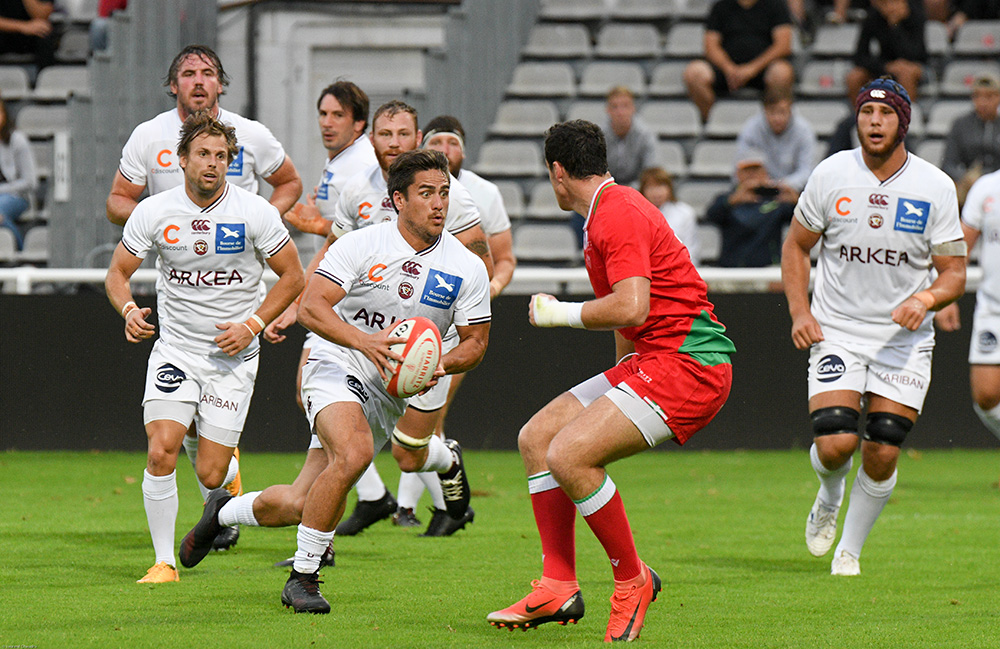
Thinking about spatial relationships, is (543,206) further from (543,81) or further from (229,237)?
(229,237)

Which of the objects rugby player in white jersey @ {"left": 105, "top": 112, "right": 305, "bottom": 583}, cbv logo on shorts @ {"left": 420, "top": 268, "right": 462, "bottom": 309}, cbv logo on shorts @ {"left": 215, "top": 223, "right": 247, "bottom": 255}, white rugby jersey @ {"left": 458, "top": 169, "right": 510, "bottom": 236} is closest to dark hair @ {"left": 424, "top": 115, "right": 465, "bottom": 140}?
white rugby jersey @ {"left": 458, "top": 169, "right": 510, "bottom": 236}

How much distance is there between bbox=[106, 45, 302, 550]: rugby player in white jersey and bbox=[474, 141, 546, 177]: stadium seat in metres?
7.58

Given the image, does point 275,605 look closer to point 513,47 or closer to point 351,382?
point 351,382

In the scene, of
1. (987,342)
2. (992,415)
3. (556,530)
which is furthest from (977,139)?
(556,530)

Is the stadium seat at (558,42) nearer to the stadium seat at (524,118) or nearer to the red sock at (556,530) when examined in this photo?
the stadium seat at (524,118)

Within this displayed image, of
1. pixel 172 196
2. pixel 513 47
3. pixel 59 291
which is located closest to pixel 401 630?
pixel 172 196

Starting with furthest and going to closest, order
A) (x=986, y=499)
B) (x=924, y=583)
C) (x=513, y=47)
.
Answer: (x=513, y=47)
(x=986, y=499)
(x=924, y=583)

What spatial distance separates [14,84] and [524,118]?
588 cm

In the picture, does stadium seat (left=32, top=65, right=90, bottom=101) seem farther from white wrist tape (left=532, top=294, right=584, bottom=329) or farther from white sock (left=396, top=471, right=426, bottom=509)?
white wrist tape (left=532, top=294, right=584, bottom=329)

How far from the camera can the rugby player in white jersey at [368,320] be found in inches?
234

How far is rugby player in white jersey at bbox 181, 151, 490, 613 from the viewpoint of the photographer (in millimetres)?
5938

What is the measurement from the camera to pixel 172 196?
700 centimetres

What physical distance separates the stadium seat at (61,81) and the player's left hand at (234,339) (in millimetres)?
10517

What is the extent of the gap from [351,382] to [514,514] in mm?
3244
